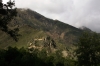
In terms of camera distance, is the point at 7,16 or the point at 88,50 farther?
the point at 88,50

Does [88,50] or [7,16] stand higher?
[7,16]

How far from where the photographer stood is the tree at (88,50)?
7175 cm

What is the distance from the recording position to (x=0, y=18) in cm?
3338

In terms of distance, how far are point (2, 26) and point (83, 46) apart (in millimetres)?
44850

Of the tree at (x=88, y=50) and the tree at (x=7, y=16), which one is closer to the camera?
the tree at (x=7, y=16)

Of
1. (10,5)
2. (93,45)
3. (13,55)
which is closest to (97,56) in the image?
(93,45)

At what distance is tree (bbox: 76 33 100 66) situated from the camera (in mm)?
71750

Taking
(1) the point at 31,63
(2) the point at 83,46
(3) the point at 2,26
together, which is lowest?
(1) the point at 31,63

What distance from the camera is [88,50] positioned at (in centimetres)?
7212

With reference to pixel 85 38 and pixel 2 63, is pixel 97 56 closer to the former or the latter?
pixel 85 38

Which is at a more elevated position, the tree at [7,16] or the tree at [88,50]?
the tree at [7,16]

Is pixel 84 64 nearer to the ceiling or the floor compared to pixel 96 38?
nearer to the floor

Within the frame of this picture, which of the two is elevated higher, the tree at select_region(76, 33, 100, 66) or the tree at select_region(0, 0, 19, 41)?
the tree at select_region(0, 0, 19, 41)

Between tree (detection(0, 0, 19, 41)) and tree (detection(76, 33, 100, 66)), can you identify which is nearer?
tree (detection(0, 0, 19, 41))
